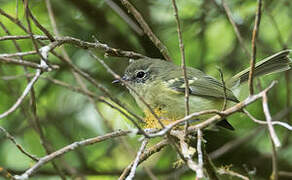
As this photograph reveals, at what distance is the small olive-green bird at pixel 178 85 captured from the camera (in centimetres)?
340

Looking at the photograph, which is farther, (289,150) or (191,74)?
(289,150)

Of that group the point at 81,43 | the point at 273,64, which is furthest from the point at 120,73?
the point at 81,43

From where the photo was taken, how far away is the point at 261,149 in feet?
14.0

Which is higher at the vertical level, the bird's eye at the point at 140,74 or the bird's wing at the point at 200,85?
the bird's eye at the point at 140,74

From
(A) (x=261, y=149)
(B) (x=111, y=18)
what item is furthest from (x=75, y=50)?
(A) (x=261, y=149)

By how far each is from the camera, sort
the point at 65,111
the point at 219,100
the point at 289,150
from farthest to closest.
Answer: the point at 65,111 → the point at 289,150 → the point at 219,100

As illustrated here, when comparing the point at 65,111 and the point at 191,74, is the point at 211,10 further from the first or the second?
the point at 65,111

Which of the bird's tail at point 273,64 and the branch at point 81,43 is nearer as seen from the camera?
the branch at point 81,43

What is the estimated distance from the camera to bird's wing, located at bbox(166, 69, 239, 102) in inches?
140

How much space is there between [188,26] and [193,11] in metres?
0.24

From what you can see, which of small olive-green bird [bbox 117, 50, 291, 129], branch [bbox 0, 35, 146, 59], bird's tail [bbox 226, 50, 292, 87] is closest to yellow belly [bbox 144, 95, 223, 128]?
A: small olive-green bird [bbox 117, 50, 291, 129]

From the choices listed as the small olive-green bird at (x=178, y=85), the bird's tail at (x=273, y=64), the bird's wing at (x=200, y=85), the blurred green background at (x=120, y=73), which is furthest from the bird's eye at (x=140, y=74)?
the bird's tail at (x=273, y=64)

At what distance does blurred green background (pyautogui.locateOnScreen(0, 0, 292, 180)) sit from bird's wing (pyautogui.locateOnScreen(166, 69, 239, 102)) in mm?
560

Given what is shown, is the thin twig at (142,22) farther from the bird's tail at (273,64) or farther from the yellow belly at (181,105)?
the bird's tail at (273,64)
